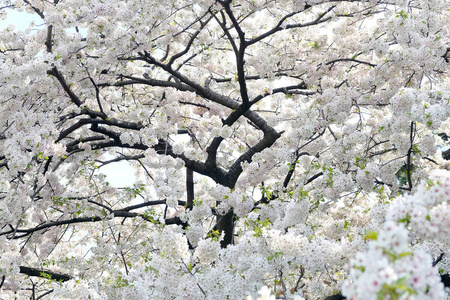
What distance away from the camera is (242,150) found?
1084 cm

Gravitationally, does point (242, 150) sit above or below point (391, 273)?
above

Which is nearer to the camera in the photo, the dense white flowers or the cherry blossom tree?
the dense white flowers

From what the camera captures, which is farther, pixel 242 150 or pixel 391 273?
pixel 242 150

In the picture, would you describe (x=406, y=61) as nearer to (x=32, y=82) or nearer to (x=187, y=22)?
(x=187, y=22)

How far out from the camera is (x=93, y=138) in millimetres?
8672

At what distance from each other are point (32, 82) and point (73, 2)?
138 centimetres

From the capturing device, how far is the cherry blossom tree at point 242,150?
3.92 meters

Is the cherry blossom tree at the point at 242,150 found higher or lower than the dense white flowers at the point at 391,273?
higher

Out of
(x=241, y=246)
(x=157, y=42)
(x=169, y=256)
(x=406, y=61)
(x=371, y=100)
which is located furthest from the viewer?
(x=157, y=42)

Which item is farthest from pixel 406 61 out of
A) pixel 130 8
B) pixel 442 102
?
pixel 130 8

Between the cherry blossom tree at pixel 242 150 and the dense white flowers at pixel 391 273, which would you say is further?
the cherry blossom tree at pixel 242 150

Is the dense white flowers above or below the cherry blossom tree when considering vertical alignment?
below

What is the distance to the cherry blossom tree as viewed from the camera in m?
3.92

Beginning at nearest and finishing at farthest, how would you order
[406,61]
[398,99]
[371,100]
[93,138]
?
1. [398,99]
2. [406,61]
3. [371,100]
4. [93,138]
